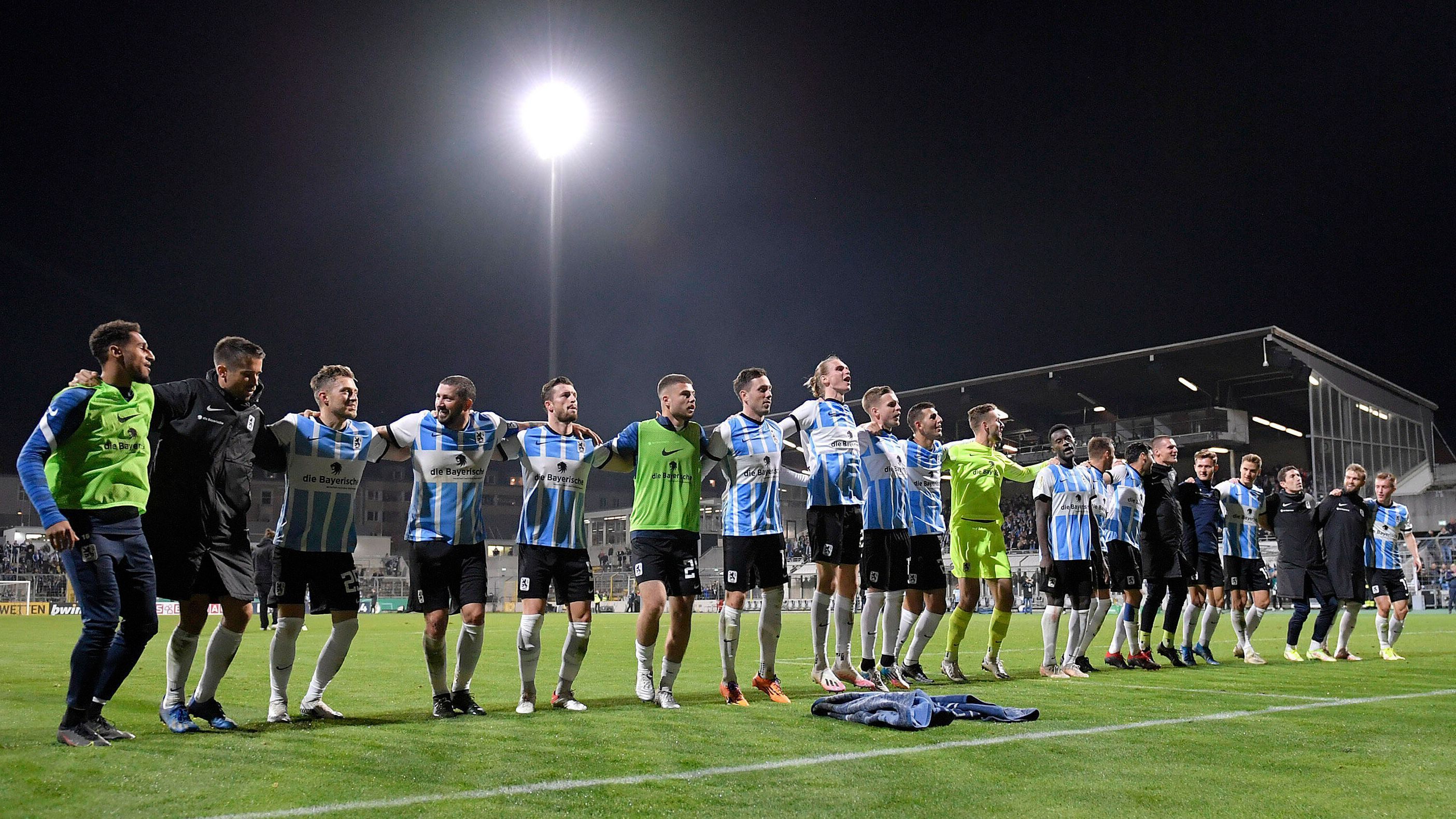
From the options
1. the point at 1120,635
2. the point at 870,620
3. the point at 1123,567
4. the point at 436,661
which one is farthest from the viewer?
the point at 1120,635

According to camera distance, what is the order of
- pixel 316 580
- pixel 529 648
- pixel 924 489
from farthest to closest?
1. pixel 924 489
2. pixel 529 648
3. pixel 316 580

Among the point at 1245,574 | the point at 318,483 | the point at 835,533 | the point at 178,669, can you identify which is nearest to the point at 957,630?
the point at 835,533

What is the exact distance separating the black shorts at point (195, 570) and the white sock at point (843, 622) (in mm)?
4402

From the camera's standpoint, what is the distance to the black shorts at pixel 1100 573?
1048 cm

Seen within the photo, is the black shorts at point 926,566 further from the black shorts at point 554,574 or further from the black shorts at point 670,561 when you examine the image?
the black shorts at point 554,574

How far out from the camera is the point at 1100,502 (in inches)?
426

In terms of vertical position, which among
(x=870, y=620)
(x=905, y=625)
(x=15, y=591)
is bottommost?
(x=15, y=591)

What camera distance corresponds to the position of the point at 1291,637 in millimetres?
13273

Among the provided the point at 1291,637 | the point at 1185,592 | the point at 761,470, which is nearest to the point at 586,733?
the point at 761,470

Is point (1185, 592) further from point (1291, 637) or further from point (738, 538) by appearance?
point (738, 538)

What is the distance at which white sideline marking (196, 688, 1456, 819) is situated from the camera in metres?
3.94

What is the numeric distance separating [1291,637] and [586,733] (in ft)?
35.0

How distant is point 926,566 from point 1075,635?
1.89 m

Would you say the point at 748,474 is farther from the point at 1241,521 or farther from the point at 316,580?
the point at 1241,521
